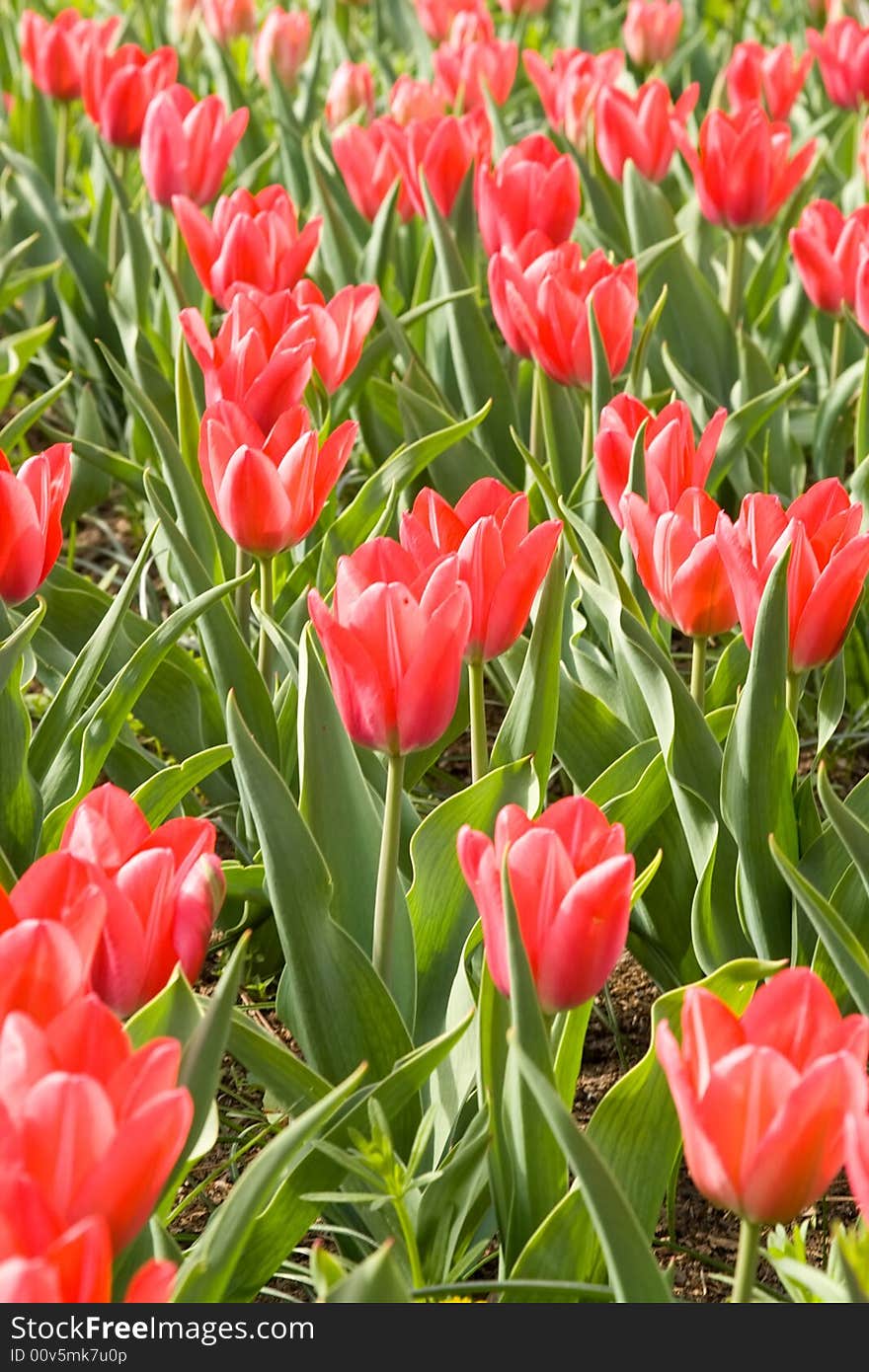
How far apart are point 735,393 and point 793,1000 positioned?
1522mm

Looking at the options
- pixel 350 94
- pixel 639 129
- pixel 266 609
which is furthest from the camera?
pixel 350 94

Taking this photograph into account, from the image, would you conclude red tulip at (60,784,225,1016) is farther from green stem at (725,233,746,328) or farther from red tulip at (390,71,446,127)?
red tulip at (390,71,446,127)

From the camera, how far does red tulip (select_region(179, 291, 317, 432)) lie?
4.84ft

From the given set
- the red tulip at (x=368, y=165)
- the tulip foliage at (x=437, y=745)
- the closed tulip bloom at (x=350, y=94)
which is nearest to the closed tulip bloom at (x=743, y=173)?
the tulip foliage at (x=437, y=745)

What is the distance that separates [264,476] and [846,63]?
1.91 m

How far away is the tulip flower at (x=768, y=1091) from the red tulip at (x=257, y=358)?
0.84 metres

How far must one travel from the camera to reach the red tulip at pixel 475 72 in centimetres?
277

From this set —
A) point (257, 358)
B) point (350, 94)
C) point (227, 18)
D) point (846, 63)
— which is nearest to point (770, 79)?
point (846, 63)

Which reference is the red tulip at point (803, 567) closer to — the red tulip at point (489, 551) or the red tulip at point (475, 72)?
the red tulip at point (489, 551)

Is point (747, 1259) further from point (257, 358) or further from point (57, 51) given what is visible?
point (57, 51)

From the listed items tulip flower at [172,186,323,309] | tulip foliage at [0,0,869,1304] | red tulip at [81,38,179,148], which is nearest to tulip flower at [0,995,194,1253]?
tulip foliage at [0,0,869,1304]

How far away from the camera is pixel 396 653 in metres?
1.04
